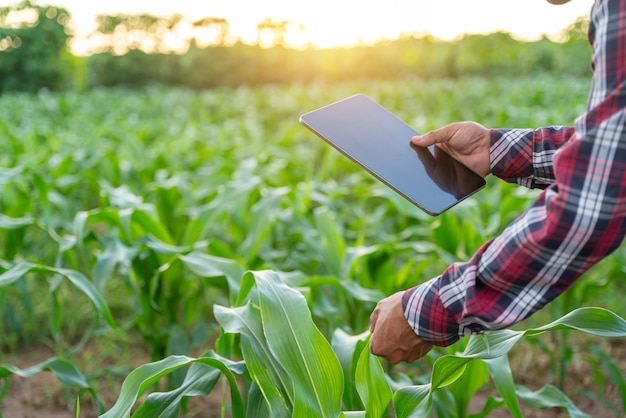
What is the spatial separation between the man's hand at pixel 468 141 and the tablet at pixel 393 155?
22 mm

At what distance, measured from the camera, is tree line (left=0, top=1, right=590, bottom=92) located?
66.6 feet

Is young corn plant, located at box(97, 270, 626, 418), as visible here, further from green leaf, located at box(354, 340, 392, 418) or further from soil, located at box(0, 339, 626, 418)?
soil, located at box(0, 339, 626, 418)

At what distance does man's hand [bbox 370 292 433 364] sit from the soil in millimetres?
1356

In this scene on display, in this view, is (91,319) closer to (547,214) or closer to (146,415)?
(146,415)

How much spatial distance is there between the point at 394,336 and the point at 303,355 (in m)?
0.26

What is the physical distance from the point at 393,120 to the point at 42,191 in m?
2.14

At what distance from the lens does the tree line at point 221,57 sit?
799 inches

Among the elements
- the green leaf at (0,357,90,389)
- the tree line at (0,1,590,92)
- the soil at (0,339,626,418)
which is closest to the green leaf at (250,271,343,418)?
the green leaf at (0,357,90,389)

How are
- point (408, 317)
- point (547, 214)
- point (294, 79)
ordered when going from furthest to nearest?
point (294, 79) → point (408, 317) → point (547, 214)

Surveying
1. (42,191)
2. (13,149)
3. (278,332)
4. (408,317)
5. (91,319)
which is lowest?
(91,319)

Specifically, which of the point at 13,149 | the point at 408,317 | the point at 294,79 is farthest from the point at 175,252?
the point at 294,79

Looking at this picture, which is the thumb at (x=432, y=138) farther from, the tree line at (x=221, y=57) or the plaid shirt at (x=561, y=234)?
the tree line at (x=221, y=57)

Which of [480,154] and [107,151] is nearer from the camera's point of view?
[480,154]

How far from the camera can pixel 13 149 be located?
5.38 metres
